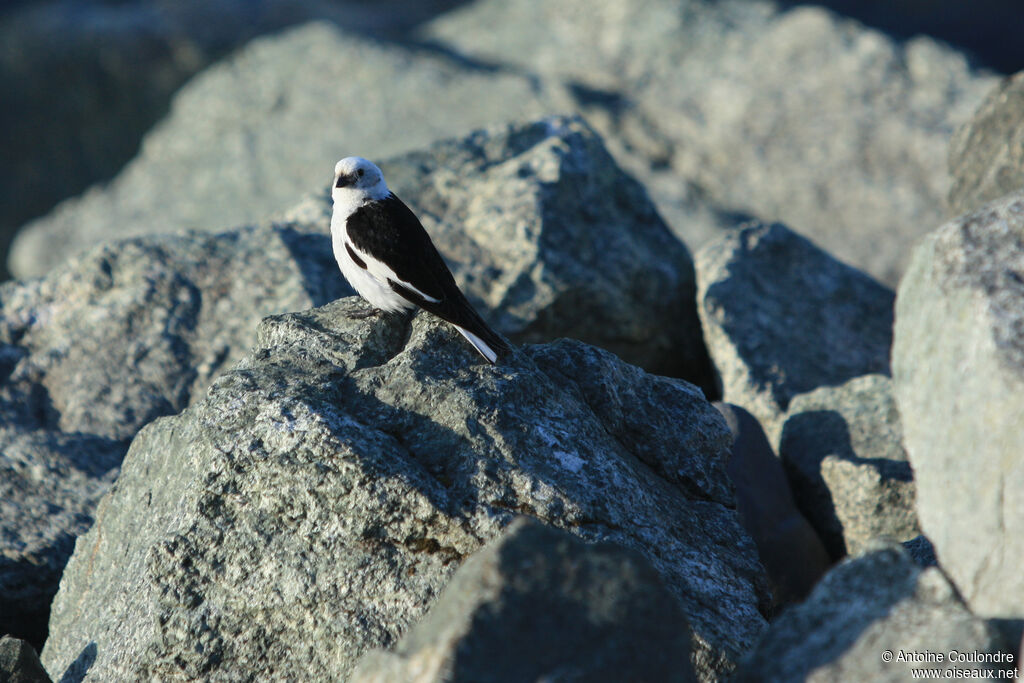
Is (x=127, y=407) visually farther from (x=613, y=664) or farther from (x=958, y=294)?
(x=958, y=294)

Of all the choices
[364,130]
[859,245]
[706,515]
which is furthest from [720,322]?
[364,130]

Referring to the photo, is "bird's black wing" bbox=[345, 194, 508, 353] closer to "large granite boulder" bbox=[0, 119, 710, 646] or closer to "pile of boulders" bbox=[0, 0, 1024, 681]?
"pile of boulders" bbox=[0, 0, 1024, 681]

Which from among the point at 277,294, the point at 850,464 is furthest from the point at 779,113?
the point at 277,294

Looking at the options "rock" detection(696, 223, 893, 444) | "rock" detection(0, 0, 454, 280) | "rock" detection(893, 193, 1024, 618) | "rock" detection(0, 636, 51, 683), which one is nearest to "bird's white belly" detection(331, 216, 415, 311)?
"rock" detection(0, 636, 51, 683)

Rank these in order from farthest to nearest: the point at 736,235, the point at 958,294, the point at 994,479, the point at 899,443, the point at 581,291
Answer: the point at 736,235
the point at 581,291
the point at 899,443
the point at 958,294
the point at 994,479

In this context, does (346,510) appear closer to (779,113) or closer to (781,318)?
(781,318)

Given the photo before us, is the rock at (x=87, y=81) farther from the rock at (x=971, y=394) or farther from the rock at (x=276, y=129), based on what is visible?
the rock at (x=971, y=394)
